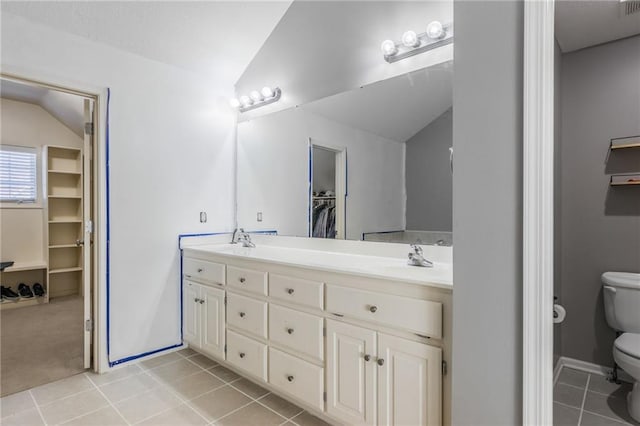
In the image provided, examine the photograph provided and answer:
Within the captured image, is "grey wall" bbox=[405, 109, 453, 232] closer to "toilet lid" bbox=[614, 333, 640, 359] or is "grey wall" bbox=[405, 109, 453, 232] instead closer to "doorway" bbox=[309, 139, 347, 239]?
"doorway" bbox=[309, 139, 347, 239]

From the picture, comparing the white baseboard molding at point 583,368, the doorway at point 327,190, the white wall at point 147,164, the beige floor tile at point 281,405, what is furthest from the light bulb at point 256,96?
the white baseboard molding at point 583,368

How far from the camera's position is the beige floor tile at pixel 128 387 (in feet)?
6.84

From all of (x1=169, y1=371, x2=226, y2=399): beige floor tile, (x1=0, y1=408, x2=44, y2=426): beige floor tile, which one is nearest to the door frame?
(x1=0, y1=408, x2=44, y2=426): beige floor tile

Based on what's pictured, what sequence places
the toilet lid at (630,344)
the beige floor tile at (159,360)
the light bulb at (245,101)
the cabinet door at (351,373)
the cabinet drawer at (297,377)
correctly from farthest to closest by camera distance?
the light bulb at (245,101) → the beige floor tile at (159,360) → the toilet lid at (630,344) → the cabinet drawer at (297,377) → the cabinet door at (351,373)

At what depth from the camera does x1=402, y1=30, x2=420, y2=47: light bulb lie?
72.9 inches

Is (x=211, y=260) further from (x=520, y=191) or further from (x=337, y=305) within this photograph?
(x=520, y=191)

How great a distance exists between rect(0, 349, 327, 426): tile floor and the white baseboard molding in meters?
1.76

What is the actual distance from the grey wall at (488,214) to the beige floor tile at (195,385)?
5.15 feet

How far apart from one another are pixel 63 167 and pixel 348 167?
4.06 metres

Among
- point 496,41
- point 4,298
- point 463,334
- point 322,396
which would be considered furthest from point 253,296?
point 4,298

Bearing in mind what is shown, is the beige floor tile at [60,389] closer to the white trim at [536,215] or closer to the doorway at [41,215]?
the doorway at [41,215]

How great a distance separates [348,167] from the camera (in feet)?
7.59

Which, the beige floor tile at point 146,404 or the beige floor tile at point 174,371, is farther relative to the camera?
the beige floor tile at point 174,371

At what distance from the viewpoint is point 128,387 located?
7.15 feet
